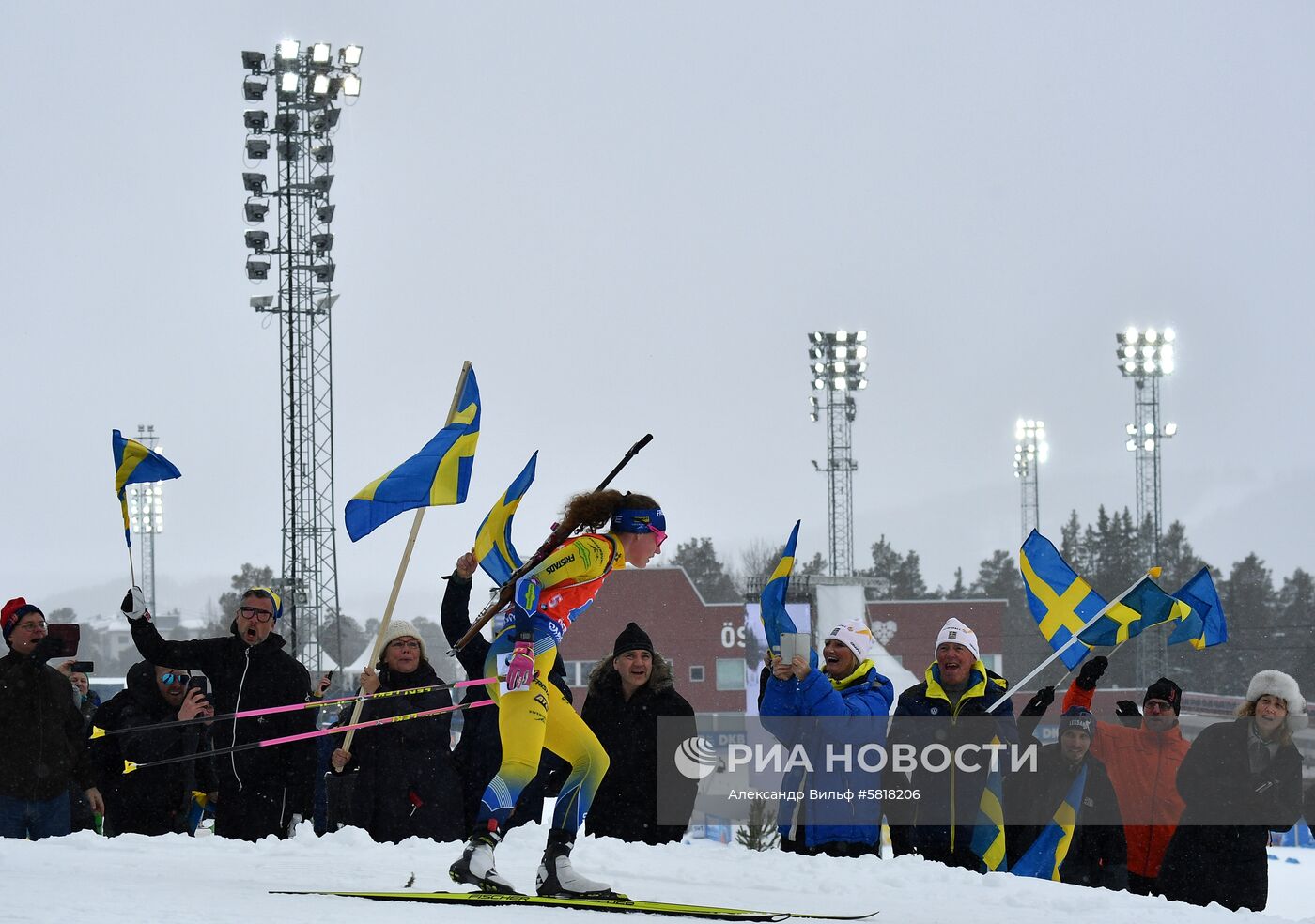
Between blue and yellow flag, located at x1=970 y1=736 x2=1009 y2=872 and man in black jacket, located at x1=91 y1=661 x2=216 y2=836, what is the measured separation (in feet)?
13.8

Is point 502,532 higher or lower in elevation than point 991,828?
higher

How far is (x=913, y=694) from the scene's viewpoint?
23.5 feet

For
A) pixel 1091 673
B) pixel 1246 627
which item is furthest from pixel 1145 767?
pixel 1246 627

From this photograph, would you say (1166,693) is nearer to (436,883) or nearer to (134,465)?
(436,883)

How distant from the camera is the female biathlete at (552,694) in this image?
17.9ft

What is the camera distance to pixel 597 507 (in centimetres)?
581

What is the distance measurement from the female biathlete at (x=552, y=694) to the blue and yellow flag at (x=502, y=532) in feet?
1.42

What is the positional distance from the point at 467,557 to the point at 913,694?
7.91 ft

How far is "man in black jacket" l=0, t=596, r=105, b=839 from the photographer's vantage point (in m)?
6.98

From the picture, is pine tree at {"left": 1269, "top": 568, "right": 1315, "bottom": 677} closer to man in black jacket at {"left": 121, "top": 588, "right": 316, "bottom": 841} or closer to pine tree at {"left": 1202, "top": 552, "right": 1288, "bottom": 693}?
pine tree at {"left": 1202, "top": 552, "right": 1288, "bottom": 693}

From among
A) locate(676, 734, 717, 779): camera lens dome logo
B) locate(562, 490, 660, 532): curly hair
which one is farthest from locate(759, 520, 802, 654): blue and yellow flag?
locate(562, 490, 660, 532): curly hair

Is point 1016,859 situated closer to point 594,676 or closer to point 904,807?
point 904,807

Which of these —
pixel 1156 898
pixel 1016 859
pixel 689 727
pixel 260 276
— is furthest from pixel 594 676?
pixel 260 276

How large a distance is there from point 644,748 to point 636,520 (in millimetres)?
1866
